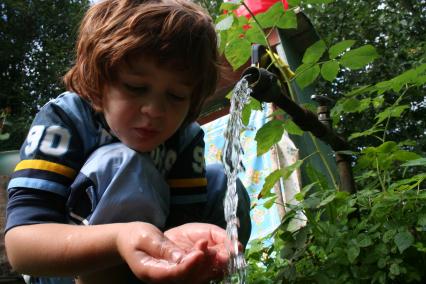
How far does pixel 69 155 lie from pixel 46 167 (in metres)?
0.06

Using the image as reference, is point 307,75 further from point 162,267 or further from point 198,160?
point 162,267

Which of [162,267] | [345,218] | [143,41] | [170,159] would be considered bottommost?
[345,218]

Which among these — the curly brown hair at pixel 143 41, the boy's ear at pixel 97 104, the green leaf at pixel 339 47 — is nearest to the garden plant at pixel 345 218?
the green leaf at pixel 339 47

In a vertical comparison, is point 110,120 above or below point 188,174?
above

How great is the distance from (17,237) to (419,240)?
Result: 747mm

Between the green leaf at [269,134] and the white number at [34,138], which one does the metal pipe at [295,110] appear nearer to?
the green leaf at [269,134]

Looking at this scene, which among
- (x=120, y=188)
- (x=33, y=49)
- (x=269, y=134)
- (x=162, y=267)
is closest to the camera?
(x=162, y=267)

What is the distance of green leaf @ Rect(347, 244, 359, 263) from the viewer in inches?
32.3

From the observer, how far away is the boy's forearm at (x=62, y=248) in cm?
71

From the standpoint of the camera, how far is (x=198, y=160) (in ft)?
4.02

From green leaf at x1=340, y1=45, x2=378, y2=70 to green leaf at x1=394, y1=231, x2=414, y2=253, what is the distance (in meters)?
0.45

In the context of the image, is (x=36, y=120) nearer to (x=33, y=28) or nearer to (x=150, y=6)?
(x=150, y=6)

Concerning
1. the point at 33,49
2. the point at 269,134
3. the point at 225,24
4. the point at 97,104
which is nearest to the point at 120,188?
the point at 97,104

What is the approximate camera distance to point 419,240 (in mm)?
880
